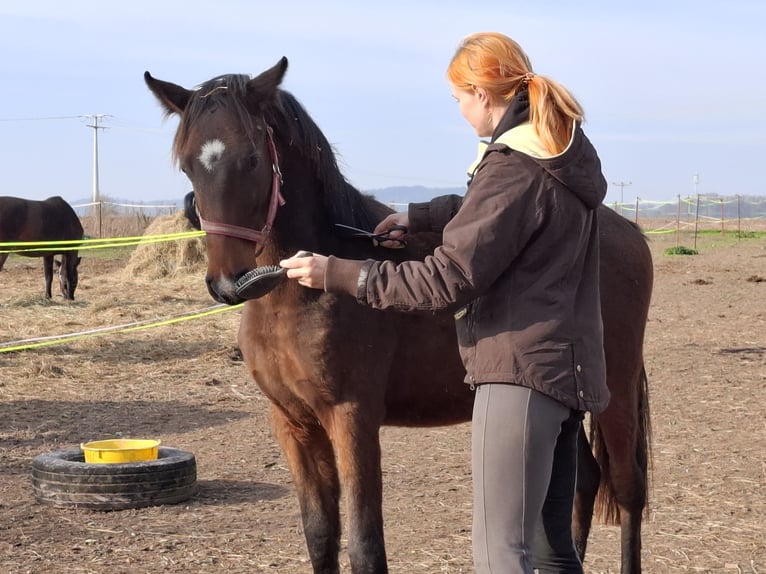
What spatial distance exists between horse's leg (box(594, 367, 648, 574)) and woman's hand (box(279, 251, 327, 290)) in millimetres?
1896

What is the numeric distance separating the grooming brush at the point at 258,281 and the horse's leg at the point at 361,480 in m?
0.64

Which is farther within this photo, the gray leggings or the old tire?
the old tire

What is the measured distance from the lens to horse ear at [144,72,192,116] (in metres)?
3.06

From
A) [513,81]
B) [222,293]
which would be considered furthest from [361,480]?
[513,81]

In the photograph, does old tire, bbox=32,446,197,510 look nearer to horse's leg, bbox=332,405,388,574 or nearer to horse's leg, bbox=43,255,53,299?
horse's leg, bbox=332,405,388,574

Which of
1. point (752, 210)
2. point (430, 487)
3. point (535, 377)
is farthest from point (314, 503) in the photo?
point (752, 210)

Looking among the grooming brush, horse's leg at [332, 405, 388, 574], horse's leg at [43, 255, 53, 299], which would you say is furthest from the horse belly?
horse's leg at [43, 255, 53, 299]

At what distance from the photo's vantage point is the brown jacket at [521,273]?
2.25 meters

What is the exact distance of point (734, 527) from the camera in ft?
15.2

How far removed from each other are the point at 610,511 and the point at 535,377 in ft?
6.84

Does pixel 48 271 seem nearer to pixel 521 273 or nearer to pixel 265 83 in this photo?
pixel 265 83

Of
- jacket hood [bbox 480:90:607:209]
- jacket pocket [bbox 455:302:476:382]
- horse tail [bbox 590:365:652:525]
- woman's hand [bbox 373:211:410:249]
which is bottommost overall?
horse tail [bbox 590:365:652:525]

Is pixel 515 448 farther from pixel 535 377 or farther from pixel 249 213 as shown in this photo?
pixel 249 213

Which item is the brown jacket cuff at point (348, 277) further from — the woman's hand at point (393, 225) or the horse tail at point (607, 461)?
the horse tail at point (607, 461)
